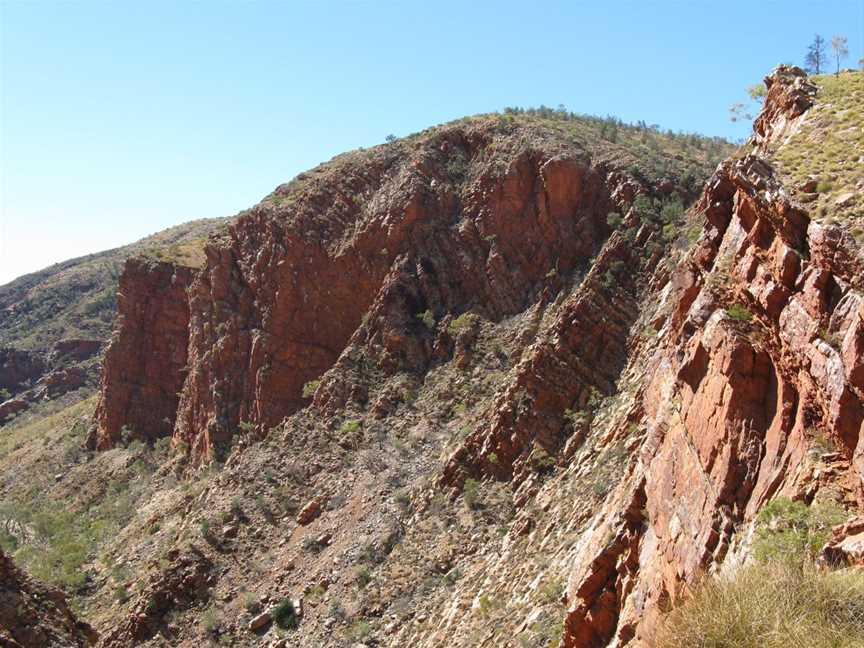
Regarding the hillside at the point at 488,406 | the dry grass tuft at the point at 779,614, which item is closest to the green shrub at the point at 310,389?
the hillside at the point at 488,406

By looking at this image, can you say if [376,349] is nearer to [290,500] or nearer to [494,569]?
[290,500]

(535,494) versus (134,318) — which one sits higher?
(134,318)

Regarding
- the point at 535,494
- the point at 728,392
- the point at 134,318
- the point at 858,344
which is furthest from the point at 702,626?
the point at 134,318

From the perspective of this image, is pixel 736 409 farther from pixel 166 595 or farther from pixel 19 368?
pixel 19 368

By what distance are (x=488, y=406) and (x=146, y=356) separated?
2472cm

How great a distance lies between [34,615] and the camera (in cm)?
1445

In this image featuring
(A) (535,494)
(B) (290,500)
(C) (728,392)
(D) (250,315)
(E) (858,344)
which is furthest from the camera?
(D) (250,315)

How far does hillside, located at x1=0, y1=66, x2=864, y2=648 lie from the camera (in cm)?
1348

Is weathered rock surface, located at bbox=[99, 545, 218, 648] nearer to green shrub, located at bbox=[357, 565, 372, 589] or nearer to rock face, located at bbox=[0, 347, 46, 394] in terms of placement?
green shrub, located at bbox=[357, 565, 372, 589]

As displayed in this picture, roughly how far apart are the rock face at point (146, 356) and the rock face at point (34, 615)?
30722mm

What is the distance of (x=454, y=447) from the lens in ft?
100

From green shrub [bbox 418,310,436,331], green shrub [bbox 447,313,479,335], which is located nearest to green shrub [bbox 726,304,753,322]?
green shrub [bbox 447,313,479,335]

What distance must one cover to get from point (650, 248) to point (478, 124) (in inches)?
562

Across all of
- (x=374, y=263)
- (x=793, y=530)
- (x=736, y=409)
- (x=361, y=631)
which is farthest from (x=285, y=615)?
(x=793, y=530)
